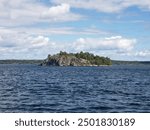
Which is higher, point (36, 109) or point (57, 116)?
point (57, 116)

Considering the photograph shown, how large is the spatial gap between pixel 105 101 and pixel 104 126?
2760cm

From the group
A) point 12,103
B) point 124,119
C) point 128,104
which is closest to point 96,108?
point 128,104

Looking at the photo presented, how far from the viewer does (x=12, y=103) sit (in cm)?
4128

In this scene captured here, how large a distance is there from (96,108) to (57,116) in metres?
20.9

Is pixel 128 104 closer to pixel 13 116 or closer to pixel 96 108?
pixel 96 108

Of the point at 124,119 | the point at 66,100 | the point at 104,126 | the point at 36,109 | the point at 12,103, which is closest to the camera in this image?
the point at 104,126

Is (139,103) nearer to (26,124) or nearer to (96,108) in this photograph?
(96,108)

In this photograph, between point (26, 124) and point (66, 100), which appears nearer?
point (26, 124)

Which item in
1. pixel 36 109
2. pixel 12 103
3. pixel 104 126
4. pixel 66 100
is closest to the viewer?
pixel 104 126

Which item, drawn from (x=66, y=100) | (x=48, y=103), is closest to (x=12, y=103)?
(x=48, y=103)

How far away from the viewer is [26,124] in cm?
1636

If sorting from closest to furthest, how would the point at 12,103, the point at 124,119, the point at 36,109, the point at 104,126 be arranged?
the point at 104,126 < the point at 124,119 < the point at 36,109 < the point at 12,103

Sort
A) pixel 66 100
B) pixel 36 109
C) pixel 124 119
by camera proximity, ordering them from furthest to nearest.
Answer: pixel 66 100
pixel 36 109
pixel 124 119

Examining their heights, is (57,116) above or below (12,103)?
above
